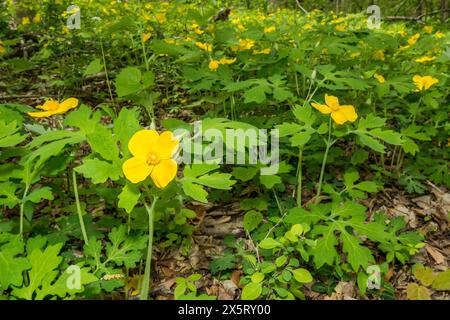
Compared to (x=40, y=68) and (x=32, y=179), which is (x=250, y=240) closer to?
(x=32, y=179)

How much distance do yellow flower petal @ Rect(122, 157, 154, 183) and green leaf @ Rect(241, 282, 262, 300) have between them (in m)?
0.72

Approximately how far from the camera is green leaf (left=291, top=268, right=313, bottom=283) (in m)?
1.65

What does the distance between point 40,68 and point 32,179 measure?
10.9ft

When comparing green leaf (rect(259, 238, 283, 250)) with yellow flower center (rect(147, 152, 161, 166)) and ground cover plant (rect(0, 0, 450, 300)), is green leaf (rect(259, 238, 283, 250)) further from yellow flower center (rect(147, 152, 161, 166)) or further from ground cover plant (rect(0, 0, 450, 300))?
yellow flower center (rect(147, 152, 161, 166))

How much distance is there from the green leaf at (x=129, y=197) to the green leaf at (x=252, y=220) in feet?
2.79

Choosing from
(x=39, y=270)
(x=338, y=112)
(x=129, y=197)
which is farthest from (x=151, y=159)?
(x=338, y=112)

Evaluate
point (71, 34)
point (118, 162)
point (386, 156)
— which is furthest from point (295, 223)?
point (71, 34)

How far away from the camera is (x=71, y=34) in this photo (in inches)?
170

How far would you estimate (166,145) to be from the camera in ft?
4.56

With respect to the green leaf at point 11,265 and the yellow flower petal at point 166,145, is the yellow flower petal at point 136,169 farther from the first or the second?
the green leaf at point 11,265

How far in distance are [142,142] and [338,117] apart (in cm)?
105

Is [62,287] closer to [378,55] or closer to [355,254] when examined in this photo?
[355,254]

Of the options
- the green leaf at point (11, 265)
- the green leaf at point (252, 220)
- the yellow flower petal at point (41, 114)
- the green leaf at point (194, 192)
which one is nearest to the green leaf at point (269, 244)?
the green leaf at point (252, 220)

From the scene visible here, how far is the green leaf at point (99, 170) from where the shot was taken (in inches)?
53.7
